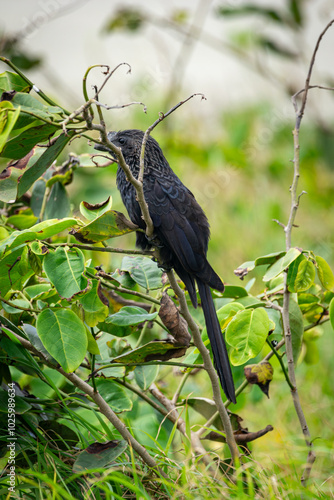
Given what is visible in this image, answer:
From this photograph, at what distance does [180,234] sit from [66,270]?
0.78 meters

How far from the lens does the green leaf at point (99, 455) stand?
58.5 inches

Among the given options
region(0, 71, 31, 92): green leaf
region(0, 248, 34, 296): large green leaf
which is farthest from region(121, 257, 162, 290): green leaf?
region(0, 71, 31, 92): green leaf

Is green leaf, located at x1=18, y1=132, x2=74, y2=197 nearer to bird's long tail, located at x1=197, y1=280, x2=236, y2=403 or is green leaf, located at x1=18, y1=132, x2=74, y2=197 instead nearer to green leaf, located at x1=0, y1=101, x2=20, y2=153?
green leaf, located at x1=0, y1=101, x2=20, y2=153

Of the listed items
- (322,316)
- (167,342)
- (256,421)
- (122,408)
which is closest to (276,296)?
(322,316)

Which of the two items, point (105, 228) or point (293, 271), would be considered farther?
point (293, 271)

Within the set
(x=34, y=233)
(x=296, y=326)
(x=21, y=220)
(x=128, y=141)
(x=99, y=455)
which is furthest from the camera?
(x=128, y=141)

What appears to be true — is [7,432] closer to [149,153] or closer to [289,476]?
[289,476]

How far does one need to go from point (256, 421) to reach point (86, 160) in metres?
1.90

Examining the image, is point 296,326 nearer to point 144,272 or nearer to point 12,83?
point 144,272

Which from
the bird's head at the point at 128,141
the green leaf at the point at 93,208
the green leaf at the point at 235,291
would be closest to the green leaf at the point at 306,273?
the green leaf at the point at 235,291

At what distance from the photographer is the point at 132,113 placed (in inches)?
243

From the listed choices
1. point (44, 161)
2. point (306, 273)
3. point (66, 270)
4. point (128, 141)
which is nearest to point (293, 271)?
point (306, 273)

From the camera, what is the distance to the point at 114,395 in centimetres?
184

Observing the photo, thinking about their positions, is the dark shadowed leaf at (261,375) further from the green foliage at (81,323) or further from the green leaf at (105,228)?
the green leaf at (105,228)
